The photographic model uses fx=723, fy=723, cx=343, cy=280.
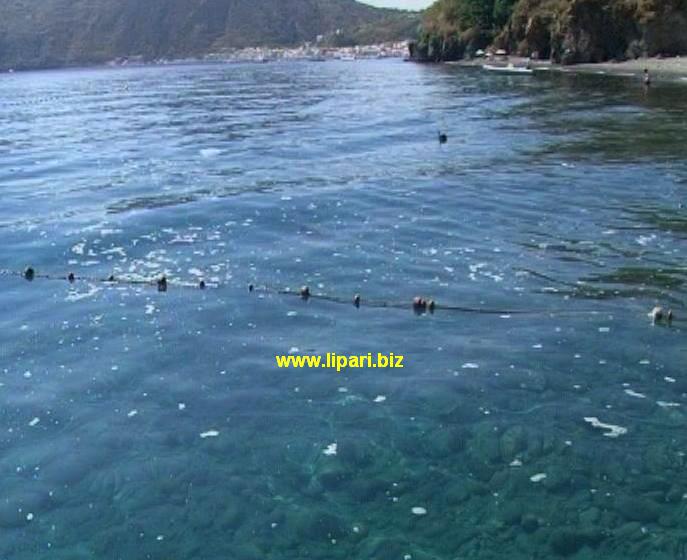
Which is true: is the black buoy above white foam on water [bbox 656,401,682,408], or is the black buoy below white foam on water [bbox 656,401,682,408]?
above

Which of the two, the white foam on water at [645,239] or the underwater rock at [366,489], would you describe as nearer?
the underwater rock at [366,489]

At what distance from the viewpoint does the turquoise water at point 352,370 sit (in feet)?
37.8

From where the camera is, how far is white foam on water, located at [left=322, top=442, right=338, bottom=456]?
13.4 metres

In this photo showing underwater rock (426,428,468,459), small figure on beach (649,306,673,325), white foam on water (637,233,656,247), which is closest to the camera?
underwater rock (426,428,468,459)

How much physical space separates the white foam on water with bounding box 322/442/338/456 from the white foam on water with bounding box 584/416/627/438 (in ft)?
15.9

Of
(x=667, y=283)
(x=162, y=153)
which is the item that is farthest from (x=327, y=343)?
(x=162, y=153)

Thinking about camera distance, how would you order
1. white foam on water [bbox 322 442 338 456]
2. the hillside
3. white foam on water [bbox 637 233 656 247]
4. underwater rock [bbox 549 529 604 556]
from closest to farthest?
underwater rock [bbox 549 529 604 556] → white foam on water [bbox 322 442 338 456] → white foam on water [bbox 637 233 656 247] → the hillside

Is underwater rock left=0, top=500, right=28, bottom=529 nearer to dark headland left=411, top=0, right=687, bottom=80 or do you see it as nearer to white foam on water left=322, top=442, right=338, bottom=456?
white foam on water left=322, top=442, right=338, bottom=456

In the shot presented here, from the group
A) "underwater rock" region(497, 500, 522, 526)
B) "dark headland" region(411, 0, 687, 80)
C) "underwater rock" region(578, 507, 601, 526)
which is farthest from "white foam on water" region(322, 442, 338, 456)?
"dark headland" region(411, 0, 687, 80)

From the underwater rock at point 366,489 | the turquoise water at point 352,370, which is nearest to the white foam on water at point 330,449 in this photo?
the turquoise water at point 352,370

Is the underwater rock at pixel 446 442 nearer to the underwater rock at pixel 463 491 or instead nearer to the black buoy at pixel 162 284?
the underwater rock at pixel 463 491

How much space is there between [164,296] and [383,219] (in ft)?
34.1

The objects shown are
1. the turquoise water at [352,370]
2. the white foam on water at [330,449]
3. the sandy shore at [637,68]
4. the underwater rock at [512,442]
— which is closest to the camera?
the turquoise water at [352,370]

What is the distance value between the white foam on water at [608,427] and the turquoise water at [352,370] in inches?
1.9
